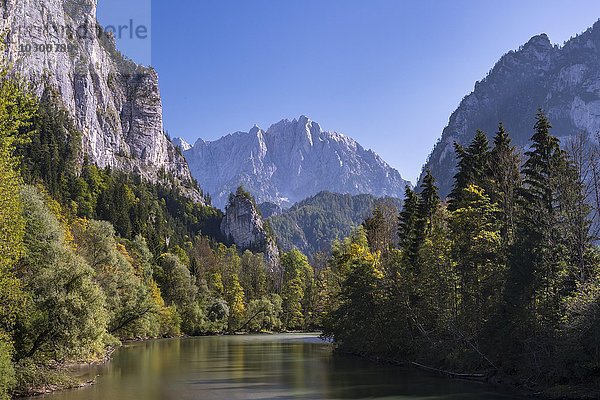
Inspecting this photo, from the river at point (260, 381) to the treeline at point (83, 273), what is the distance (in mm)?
3338

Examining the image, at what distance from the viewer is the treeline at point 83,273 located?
26.8m

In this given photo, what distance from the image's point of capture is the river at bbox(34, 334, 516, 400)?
3341cm

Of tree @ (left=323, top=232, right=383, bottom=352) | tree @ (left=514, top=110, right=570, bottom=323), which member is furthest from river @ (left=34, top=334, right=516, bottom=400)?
tree @ (left=514, top=110, right=570, bottom=323)

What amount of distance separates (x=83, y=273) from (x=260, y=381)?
1519cm

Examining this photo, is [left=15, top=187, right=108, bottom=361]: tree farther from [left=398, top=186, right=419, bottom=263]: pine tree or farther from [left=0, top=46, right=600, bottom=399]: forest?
[left=398, top=186, right=419, bottom=263]: pine tree

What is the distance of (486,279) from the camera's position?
1571 inches

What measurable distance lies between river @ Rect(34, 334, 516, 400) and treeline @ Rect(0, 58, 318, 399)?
3338 millimetres

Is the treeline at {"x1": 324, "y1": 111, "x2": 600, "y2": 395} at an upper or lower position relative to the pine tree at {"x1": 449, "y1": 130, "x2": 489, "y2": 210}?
lower

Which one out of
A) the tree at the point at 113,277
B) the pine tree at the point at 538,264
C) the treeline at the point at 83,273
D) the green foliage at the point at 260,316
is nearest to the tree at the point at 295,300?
the treeline at the point at 83,273

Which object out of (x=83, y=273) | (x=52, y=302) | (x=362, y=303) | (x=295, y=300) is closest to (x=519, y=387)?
(x=362, y=303)

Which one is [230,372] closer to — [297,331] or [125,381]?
[125,381]

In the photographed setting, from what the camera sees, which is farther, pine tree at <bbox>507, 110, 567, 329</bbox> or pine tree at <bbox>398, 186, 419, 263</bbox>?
→ pine tree at <bbox>398, 186, 419, 263</bbox>

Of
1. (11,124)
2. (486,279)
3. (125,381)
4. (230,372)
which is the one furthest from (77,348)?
(486,279)

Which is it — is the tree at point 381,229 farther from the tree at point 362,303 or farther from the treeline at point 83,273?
the treeline at point 83,273
